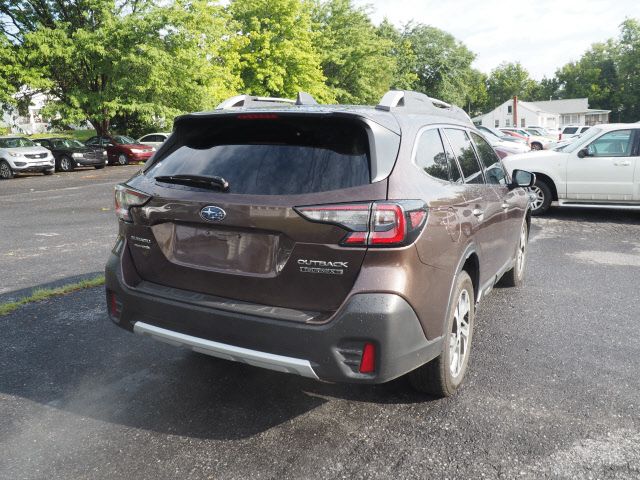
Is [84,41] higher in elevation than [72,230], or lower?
higher

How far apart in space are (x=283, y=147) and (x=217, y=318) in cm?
93

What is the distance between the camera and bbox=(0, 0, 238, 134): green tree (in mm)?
28828

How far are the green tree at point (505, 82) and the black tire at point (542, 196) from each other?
406 ft

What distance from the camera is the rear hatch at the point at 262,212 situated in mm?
2656

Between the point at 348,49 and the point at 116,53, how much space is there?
28471 millimetres

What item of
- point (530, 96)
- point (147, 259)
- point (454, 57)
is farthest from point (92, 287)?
point (530, 96)

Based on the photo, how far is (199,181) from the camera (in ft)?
9.71

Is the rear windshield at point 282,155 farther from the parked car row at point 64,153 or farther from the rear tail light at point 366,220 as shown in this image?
the parked car row at point 64,153

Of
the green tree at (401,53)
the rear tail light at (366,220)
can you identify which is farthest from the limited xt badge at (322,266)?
the green tree at (401,53)

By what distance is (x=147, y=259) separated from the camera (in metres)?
3.17

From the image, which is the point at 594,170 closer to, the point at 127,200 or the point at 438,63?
the point at 127,200

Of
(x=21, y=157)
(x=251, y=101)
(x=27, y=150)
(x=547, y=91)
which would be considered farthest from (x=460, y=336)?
(x=547, y=91)

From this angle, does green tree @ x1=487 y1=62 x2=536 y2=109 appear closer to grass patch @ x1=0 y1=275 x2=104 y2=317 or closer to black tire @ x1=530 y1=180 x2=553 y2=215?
black tire @ x1=530 y1=180 x2=553 y2=215

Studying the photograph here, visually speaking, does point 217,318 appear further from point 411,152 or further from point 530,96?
point 530,96
